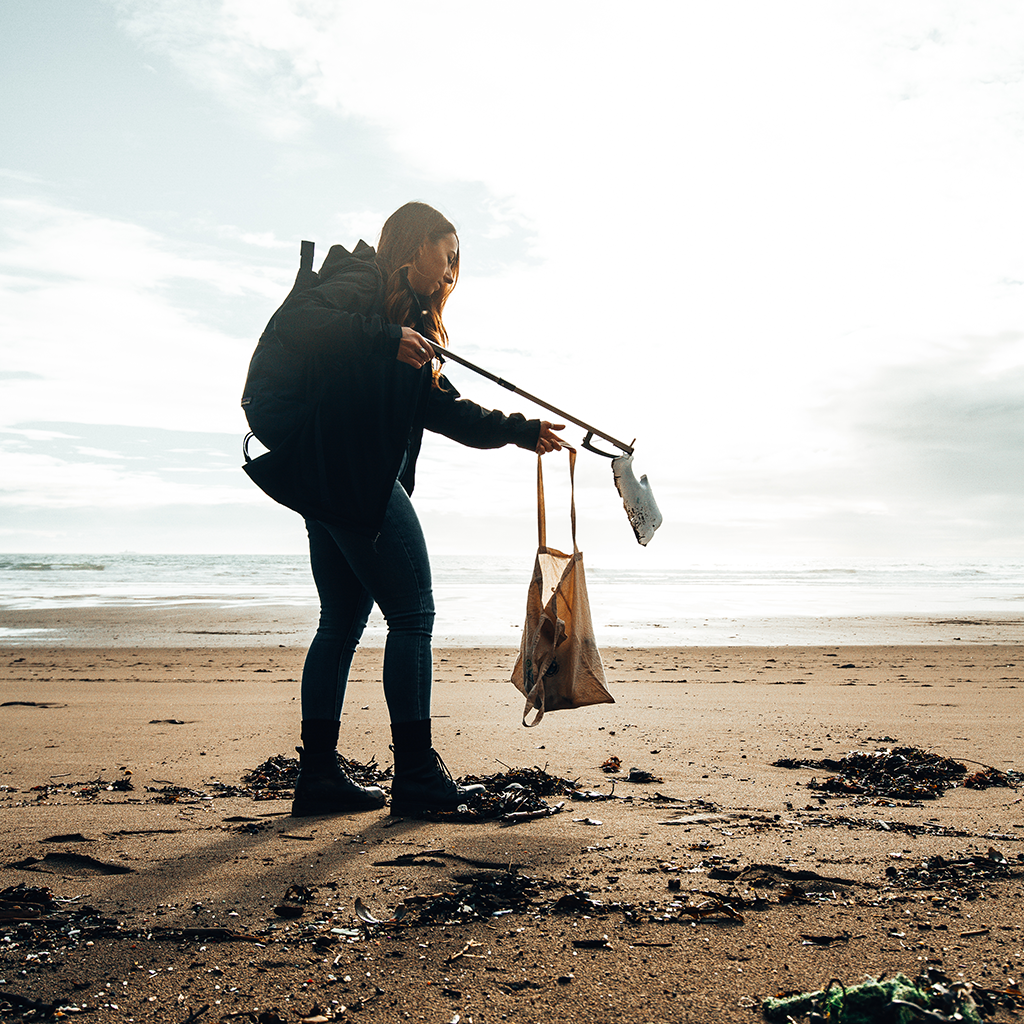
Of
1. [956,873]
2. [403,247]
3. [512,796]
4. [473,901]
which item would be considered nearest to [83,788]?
[512,796]

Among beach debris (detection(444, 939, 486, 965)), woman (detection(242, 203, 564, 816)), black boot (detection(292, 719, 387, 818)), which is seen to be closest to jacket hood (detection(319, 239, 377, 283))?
woman (detection(242, 203, 564, 816))

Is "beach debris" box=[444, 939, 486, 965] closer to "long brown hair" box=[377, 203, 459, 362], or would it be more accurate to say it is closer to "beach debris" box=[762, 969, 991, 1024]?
"beach debris" box=[762, 969, 991, 1024]

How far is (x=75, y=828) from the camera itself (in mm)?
2357

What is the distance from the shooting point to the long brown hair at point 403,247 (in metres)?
2.57

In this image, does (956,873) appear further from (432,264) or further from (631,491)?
(432,264)

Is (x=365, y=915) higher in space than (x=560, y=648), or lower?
lower

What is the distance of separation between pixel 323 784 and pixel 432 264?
174cm

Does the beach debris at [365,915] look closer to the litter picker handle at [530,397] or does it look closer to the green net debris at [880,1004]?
the green net debris at [880,1004]

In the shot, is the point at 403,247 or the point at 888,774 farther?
the point at 888,774

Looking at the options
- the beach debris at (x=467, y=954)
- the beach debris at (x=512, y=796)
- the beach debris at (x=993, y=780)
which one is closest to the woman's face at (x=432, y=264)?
the beach debris at (x=512, y=796)

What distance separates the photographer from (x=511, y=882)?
185 centimetres

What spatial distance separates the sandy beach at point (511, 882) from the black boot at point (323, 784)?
2.4 inches

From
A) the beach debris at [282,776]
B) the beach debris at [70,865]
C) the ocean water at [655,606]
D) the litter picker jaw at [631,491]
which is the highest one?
the litter picker jaw at [631,491]

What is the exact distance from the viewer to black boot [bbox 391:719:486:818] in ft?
8.14
